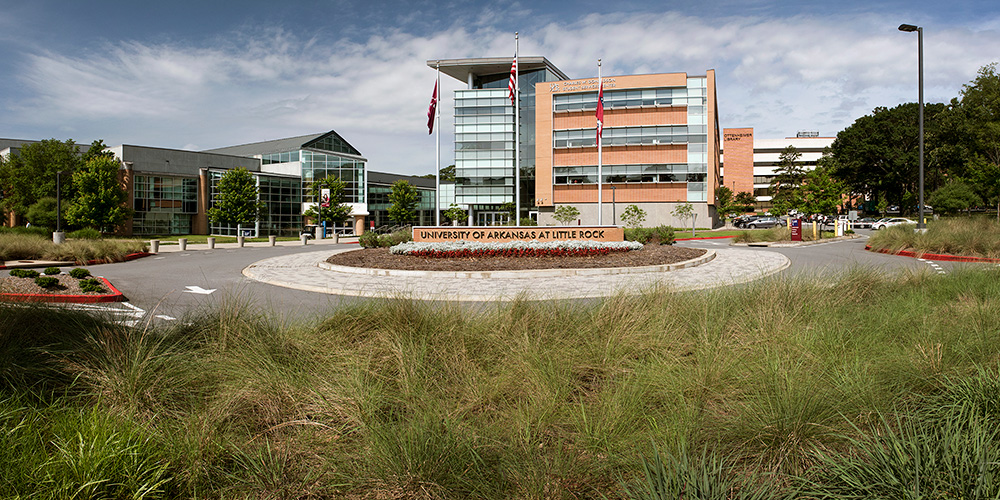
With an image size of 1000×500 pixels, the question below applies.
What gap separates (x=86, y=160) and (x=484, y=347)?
6575cm

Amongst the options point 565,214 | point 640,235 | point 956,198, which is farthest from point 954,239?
point 956,198

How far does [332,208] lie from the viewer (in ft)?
189

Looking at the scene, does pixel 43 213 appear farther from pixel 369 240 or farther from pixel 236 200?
pixel 369 240

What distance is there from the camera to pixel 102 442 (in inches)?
114

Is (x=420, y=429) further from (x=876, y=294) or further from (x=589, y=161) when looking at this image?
(x=589, y=161)

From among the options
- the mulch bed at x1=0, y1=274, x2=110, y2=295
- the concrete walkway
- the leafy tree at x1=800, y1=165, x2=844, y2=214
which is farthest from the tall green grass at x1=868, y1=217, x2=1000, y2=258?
the leafy tree at x1=800, y1=165, x2=844, y2=214

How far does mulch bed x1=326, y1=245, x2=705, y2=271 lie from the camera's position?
1673 cm

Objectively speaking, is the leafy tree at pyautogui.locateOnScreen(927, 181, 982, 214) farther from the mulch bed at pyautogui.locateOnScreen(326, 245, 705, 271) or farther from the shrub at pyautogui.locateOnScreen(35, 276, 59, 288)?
the shrub at pyautogui.locateOnScreen(35, 276, 59, 288)

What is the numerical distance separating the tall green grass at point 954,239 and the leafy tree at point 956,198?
44.1 meters

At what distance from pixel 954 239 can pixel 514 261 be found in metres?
14.8

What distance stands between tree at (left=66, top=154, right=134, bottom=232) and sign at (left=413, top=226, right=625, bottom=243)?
40016 millimetres

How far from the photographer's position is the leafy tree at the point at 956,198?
55906 mm

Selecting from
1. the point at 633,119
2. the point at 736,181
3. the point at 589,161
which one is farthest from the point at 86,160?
the point at 736,181

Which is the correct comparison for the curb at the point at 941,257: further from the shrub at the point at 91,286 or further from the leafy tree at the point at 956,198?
the leafy tree at the point at 956,198
